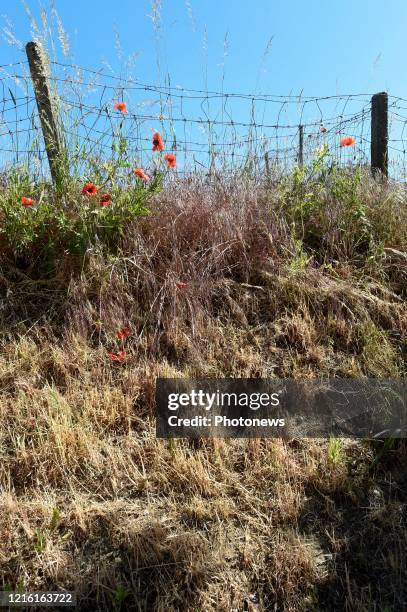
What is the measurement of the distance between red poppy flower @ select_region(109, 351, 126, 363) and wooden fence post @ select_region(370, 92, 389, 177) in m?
3.22

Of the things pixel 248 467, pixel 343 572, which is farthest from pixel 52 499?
pixel 343 572

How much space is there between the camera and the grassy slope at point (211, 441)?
1911 millimetres

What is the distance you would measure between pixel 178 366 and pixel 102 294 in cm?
70

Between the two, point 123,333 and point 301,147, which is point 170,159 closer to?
point 123,333

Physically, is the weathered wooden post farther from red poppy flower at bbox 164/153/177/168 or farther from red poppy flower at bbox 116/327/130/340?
red poppy flower at bbox 116/327/130/340

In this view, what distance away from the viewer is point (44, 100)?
11.1ft

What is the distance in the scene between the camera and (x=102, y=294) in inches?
119

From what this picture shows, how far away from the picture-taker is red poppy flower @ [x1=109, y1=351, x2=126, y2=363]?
2693mm

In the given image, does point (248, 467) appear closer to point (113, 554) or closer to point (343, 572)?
point (343, 572)

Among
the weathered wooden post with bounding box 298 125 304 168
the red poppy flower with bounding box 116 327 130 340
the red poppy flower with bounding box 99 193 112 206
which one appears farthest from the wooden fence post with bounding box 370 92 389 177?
the red poppy flower with bounding box 116 327 130 340

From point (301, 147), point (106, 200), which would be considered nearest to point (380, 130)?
point (301, 147)

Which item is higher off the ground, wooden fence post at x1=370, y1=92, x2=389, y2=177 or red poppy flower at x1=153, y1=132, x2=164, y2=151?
wooden fence post at x1=370, y1=92, x2=389, y2=177

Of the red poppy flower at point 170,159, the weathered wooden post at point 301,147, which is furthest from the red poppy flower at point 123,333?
the weathered wooden post at point 301,147

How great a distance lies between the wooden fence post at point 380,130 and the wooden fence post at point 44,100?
2997 millimetres
